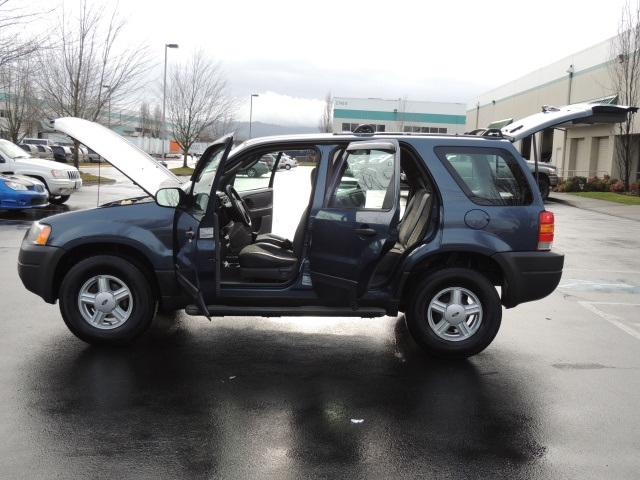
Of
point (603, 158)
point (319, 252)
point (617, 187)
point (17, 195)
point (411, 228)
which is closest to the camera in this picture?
point (319, 252)

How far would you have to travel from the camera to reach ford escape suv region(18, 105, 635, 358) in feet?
18.0

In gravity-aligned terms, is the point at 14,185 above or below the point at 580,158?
below

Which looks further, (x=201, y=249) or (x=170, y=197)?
(x=170, y=197)

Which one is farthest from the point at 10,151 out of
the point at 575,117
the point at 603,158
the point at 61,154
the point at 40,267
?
the point at 61,154

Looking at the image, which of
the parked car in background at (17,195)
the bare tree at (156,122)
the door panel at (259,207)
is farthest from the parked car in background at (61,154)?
the door panel at (259,207)

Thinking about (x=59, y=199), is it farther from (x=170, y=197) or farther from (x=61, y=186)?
(x=170, y=197)

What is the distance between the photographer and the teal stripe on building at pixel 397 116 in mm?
75562

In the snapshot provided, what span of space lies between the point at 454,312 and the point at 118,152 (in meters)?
3.22

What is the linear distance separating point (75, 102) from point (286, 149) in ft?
87.1

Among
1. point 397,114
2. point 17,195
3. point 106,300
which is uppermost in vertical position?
point 397,114

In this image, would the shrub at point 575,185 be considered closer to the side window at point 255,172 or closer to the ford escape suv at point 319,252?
the side window at point 255,172

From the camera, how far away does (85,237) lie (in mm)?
5590

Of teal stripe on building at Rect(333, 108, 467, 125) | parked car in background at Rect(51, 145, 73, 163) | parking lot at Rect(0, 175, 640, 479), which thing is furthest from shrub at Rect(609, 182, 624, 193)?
teal stripe on building at Rect(333, 108, 467, 125)

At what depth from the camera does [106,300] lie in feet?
18.4
